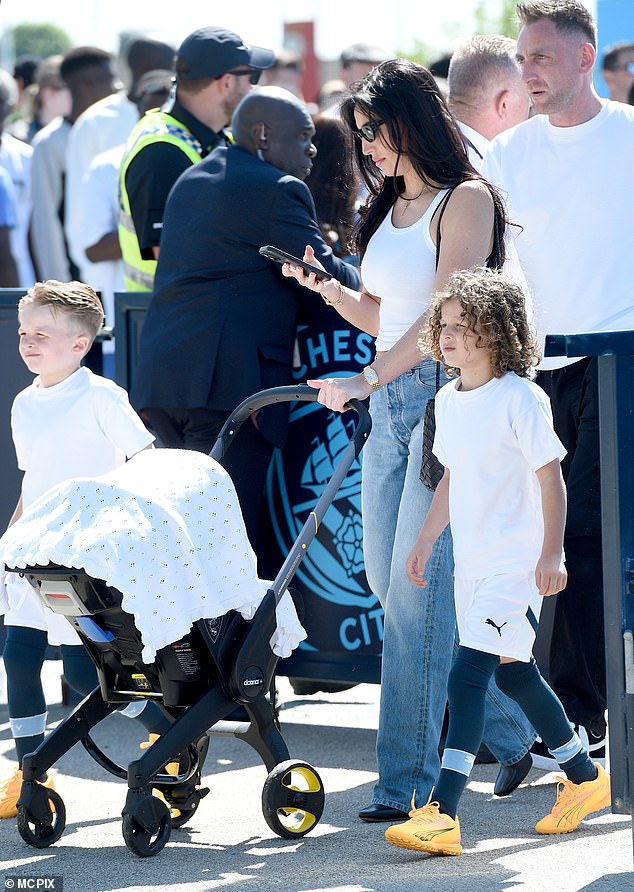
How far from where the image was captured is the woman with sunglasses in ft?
13.2

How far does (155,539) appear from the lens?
3715mm

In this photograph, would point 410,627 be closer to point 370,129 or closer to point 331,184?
point 370,129

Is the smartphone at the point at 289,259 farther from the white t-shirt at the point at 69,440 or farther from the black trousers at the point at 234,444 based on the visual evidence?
the black trousers at the point at 234,444

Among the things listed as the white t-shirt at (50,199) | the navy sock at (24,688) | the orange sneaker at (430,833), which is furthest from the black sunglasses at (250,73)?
the white t-shirt at (50,199)

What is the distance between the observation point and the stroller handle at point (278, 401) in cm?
414

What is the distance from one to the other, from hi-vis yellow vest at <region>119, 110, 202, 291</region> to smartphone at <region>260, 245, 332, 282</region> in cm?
174

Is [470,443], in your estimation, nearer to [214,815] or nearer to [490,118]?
[214,815]

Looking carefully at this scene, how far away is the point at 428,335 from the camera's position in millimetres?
3830

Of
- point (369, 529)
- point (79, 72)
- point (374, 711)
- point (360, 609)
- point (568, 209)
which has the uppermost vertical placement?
point (79, 72)

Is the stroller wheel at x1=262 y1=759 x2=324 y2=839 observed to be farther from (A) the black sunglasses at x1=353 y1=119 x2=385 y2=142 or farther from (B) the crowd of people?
(A) the black sunglasses at x1=353 y1=119 x2=385 y2=142

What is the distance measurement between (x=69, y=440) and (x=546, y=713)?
5.10ft

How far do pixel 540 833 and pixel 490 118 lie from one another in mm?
2673

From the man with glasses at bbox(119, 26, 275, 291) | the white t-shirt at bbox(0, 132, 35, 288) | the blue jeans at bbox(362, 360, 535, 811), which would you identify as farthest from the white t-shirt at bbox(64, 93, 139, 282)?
the blue jeans at bbox(362, 360, 535, 811)

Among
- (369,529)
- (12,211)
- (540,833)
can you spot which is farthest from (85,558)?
(12,211)
